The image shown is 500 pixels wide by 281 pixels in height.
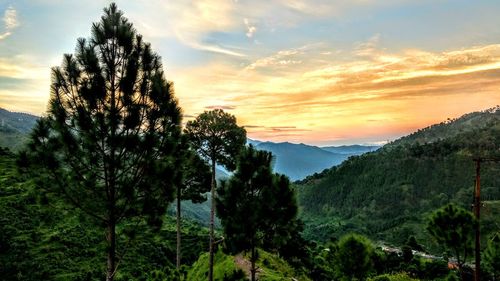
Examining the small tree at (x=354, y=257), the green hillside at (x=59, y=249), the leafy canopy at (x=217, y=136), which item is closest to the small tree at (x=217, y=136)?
the leafy canopy at (x=217, y=136)

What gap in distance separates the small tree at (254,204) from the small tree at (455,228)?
28.7ft

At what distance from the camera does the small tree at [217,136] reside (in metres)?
29.2

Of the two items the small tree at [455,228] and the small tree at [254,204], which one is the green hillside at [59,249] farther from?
the small tree at [455,228]

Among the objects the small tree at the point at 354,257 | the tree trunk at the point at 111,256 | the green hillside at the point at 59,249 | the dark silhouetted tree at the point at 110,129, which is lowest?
the green hillside at the point at 59,249

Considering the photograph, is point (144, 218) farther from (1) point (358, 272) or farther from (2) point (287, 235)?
(1) point (358, 272)

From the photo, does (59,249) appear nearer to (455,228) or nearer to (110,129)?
(110,129)

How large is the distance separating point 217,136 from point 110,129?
15.6 metres

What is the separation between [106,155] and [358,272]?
24798 millimetres

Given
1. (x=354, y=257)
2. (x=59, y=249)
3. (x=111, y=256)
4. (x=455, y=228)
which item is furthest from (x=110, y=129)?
(x=59, y=249)

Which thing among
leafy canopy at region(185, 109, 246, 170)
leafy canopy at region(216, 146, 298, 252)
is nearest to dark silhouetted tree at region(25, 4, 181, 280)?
leafy canopy at region(216, 146, 298, 252)

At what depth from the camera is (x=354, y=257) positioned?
32.0 meters

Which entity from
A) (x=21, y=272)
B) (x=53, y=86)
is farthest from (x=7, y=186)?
(x=53, y=86)

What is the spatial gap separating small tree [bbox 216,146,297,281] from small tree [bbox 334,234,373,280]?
37.8 feet

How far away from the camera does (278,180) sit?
22.5 m
